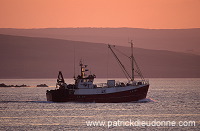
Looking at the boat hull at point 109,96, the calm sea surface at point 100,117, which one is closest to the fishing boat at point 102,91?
the boat hull at point 109,96

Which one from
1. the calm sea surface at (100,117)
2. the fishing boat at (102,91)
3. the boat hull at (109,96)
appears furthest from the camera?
the boat hull at (109,96)

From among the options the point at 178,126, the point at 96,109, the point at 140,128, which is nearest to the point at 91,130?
the point at 140,128

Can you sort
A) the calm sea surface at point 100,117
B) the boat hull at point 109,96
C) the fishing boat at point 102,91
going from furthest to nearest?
1. the boat hull at point 109,96
2. the fishing boat at point 102,91
3. the calm sea surface at point 100,117

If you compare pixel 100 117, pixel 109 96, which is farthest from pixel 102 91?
pixel 100 117

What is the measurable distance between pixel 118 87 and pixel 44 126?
123 feet

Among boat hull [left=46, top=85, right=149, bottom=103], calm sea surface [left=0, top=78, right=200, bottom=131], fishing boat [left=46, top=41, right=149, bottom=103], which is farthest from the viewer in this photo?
boat hull [left=46, top=85, right=149, bottom=103]

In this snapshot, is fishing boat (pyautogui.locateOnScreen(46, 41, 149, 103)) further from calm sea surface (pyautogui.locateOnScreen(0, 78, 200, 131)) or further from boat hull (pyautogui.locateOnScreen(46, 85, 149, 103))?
calm sea surface (pyautogui.locateOnScreen(0, 78, 200, 131))

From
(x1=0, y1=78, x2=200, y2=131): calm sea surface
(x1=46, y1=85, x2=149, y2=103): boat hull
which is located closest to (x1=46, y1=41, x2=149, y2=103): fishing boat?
(x1=46, y1=85, x2=149, y2=103): boat hull

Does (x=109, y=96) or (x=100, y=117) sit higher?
(x=109, y=96)

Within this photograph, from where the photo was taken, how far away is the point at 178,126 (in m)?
78.1

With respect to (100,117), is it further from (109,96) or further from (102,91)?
(109,96)

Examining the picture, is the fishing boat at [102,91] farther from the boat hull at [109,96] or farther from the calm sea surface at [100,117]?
the calm sea surface at [100,117]

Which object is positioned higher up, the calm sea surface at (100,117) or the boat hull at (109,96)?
the boat hull at (109,96)

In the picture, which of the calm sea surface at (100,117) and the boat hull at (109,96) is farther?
the boat hull at (109,96)
